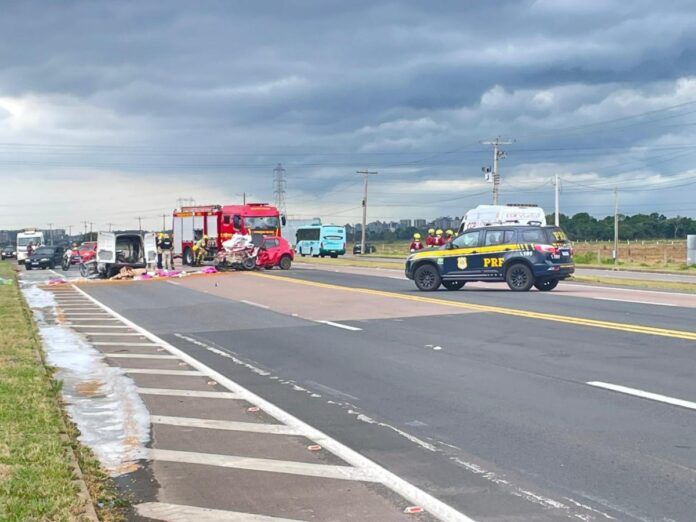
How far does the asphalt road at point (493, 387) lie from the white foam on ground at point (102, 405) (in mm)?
1504

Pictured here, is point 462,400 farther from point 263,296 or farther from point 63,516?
point 263,296

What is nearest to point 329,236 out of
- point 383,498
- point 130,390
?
point 130,390

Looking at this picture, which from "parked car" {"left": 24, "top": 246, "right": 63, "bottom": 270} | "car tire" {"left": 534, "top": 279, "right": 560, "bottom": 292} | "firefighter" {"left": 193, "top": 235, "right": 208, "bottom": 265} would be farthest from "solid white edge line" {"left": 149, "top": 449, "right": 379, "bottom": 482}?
"parked car" {"left": 24, "top": 246, "right": 63, "bottom": 270}

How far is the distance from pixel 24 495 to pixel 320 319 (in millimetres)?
13555

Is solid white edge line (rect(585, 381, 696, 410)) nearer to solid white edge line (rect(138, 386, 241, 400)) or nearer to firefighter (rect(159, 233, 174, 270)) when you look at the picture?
solid white edge line (rect(138, 386, 241, 400))

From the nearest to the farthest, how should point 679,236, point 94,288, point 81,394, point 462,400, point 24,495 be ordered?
point 24,495 < point 462,400 < point 81,394 < point 94,288 < point 679,236

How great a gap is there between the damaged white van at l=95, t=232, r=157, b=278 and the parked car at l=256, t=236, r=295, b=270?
496cm

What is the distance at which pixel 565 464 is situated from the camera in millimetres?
7125

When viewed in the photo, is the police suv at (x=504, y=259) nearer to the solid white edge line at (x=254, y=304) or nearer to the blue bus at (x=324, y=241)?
the solid white edge line at (x=254, y=304)

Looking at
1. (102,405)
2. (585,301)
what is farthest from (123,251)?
(102,405)

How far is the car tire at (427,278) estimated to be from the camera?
26.9m

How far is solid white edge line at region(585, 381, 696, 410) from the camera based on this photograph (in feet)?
30.3

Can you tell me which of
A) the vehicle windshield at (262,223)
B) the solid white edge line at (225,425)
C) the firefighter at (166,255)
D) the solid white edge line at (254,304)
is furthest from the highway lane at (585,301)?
the vehicle windshield at (262,223)

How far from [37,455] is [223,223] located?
44.5m
